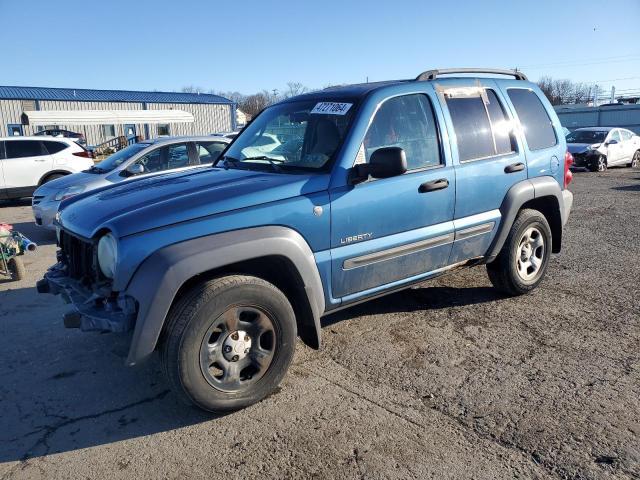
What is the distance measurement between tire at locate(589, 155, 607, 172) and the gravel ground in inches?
593

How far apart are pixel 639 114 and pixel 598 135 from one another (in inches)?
972

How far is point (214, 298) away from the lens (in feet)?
9.89

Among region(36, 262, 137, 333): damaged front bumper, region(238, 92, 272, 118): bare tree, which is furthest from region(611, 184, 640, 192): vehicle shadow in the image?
region(238, 92, 272, 118): bare tree

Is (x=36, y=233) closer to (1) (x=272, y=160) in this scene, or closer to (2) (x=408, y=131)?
(1) (x=272, y=160)

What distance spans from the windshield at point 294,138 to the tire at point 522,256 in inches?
80.4

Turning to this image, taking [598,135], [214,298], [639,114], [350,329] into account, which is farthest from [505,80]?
[639,114]

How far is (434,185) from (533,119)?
1.71 metres

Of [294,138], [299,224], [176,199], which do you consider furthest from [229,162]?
[299,224]

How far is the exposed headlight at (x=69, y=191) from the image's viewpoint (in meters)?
8.36

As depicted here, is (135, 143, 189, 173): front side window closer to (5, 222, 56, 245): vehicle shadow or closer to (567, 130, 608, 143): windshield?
(5, 222, 56, 245): vehicle shadow

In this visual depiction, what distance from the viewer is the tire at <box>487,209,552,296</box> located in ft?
→ 15.9

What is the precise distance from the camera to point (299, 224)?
3.37m

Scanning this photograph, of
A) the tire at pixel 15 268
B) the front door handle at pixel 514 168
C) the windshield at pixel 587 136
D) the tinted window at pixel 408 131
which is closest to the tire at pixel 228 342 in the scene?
the tinted window at pixel 408 131

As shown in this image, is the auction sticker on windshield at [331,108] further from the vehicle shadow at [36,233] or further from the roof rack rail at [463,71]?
→ the vehicle shadow at [36,233]
